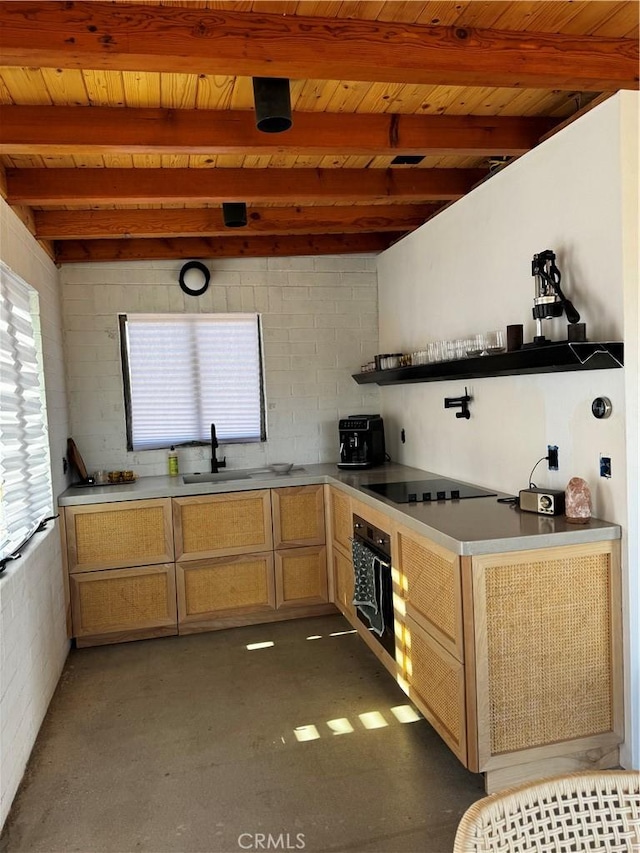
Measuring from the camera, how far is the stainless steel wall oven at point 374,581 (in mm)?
3000

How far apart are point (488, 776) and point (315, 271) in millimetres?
3526

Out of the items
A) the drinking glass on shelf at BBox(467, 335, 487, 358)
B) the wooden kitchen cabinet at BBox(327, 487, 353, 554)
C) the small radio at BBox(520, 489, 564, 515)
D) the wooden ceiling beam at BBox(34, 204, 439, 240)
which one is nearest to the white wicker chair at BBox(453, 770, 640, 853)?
the small radio at BBox(520, 489, 564, 515)

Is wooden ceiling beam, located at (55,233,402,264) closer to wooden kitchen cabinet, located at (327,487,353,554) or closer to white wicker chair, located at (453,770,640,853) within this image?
wooden kitchen cabinet, located at (327,487,353,554)

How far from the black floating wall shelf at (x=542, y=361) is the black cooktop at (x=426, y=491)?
1.97 feet

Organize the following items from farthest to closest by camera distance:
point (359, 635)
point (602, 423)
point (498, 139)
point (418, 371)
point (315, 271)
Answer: point (315, 271) → point (359, 635) → point (418, 371) → point (498, 139) → point (602, 423)

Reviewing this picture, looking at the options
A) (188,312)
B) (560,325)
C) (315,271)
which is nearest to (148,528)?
(188,312)

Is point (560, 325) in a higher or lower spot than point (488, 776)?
higher

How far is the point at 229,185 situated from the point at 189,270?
125 centimetres

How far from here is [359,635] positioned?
12.3 feet

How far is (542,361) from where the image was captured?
2.29 m

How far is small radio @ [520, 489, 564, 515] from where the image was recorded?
250cm

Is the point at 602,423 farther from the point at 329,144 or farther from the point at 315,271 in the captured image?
the point at 315,271

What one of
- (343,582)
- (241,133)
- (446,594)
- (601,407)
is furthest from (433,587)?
(241,133)

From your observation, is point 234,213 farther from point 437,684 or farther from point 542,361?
point 437,684
